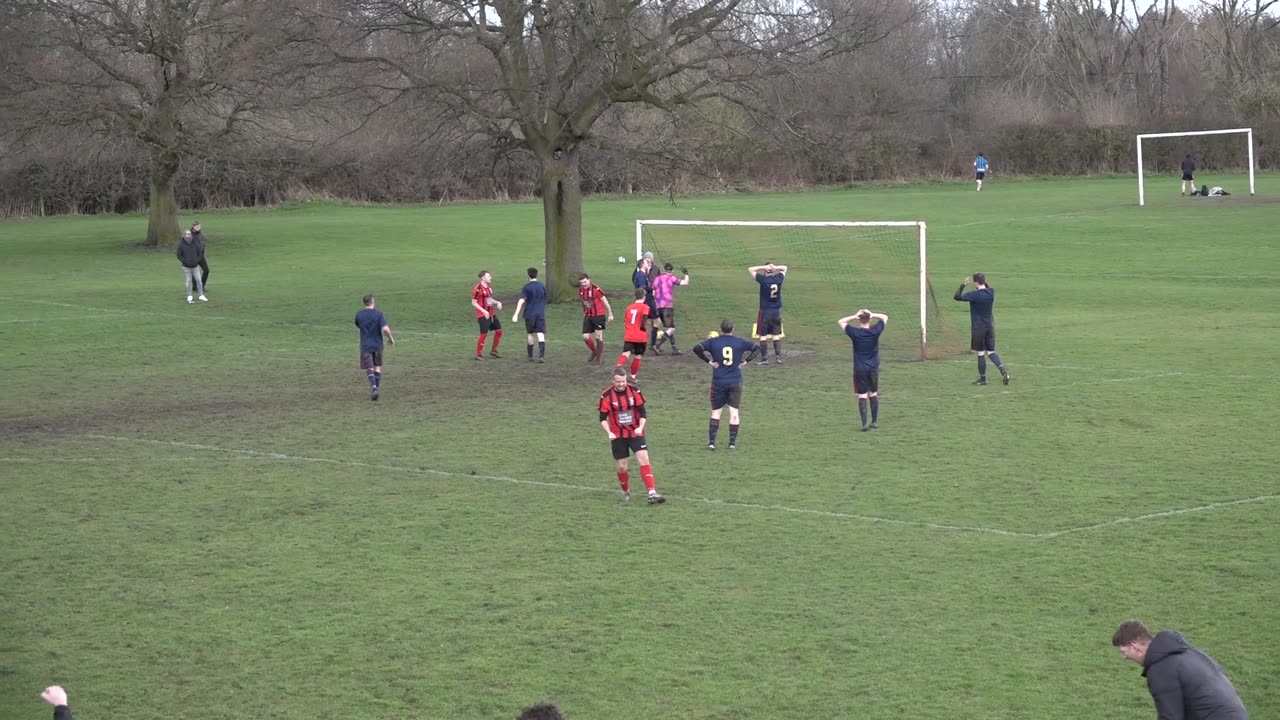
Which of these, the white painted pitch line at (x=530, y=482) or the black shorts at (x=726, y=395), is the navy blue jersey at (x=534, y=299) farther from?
the black shorts at (x=726, y=395)

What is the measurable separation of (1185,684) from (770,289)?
1921 cm

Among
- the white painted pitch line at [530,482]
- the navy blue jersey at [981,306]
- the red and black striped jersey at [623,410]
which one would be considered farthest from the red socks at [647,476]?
the navy blue jersey at [981,306]

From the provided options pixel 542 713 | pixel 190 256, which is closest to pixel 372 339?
pixel 190 256

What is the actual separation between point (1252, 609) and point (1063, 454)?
6.55 meters

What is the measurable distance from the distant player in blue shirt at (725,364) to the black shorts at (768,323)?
760 centimetres

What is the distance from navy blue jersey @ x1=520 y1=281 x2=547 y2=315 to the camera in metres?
27.9

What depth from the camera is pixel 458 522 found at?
1673cm

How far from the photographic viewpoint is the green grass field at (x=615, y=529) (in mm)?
11820

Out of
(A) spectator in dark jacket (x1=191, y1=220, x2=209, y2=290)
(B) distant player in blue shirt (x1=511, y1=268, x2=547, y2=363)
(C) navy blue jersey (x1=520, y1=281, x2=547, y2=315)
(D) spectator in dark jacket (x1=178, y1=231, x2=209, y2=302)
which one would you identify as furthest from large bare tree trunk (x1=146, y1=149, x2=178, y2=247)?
(C) navy blue jersey (x1=520, y1=281, x2=547, y2=315)

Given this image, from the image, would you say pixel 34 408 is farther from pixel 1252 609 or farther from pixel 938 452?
pixel 1252 609

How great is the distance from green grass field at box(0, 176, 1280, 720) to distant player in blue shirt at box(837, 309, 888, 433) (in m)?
0.58

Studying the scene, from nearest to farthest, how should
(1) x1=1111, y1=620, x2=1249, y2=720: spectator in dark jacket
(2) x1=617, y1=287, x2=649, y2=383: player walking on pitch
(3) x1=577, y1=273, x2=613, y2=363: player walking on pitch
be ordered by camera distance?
(1) x1=1111, y1=620, x2=1249, y2=720: spectator in dark jacket → (2) x1=617, y1=287, x2=649, y2=383: player walking on pitch → (3) x1=577, y1=273, x2=613, y2=363: player walking on pitch

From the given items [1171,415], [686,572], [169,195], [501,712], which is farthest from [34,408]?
[169,195]

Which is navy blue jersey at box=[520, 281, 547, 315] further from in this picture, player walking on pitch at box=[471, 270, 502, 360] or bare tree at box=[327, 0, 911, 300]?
bare tree at box=[327, 0, 911, 300]
